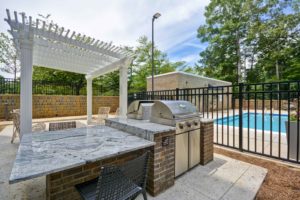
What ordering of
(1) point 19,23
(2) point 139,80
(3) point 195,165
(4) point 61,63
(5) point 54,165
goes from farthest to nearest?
(2) point 139,80
(4) point 61,63
(1) point 19,23
(3) point 195,165
(5) point 54,165

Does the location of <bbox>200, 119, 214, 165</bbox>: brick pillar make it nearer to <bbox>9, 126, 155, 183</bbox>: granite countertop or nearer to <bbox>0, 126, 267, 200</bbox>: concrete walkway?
<bbox>0, 126, 267, 200</bbox>: concrete walkway

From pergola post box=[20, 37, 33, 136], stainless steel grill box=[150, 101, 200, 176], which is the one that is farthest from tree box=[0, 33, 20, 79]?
stainless steel grill box=[150, 101, 200, 176]

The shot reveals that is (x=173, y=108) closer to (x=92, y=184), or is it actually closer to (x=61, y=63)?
(x=92, y=184)

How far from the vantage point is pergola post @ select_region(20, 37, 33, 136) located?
350 cm

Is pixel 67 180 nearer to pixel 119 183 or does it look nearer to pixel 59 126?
pixel 119 183

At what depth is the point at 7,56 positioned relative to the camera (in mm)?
13570

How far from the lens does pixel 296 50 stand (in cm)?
1367

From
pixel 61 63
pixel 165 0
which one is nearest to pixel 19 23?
pixel 61 63

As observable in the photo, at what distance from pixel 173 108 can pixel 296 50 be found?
17470 millimetres

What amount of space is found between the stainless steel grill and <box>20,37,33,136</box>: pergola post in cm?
303

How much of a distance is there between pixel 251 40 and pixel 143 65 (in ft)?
36.5

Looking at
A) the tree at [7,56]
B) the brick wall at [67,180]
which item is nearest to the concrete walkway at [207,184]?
the brick wall at [67,180]

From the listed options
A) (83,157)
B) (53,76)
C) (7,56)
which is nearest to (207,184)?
(83,157)

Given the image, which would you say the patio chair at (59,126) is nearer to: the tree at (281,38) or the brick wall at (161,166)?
the brick wall at (161,166)
